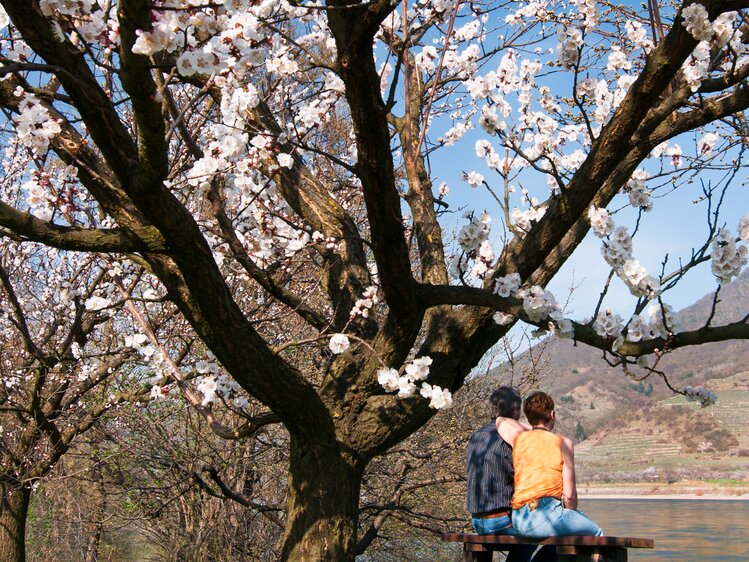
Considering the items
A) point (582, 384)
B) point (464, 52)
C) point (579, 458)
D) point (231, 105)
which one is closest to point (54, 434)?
point (231, 105)

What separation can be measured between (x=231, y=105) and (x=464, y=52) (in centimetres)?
210

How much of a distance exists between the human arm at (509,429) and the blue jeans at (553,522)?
1.17 ft

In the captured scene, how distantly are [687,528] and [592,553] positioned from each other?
3716 cm

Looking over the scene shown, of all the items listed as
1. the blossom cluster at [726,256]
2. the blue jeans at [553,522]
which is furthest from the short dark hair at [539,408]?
the blossom cluster at [726,256]

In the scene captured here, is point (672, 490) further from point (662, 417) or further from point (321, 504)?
point (321, 504)

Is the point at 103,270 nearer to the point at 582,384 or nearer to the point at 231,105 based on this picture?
the point at 231,105

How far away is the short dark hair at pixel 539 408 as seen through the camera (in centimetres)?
358

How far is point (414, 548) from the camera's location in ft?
25.5

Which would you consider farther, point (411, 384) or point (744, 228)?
point (411, 384)

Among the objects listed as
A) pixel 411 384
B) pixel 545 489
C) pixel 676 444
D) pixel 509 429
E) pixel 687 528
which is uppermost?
pixel 676 444

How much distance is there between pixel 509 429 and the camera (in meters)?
3.64

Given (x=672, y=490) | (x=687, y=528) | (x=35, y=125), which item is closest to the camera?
(x=35, y=125)

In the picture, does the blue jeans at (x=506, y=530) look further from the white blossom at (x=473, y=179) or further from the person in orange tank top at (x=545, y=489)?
the white blossom at (x=473, y=179)

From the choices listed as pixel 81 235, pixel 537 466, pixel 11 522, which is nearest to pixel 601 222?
pixel 537 466
